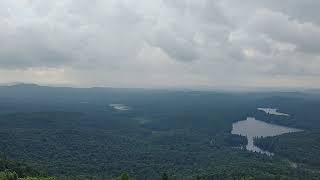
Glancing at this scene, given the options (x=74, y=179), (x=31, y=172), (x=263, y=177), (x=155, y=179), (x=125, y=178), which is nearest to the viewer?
(x=125, y=178)

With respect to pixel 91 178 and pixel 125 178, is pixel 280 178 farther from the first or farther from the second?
pixel 125 178

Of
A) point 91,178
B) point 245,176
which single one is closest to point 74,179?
point 91,178

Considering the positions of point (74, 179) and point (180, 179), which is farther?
point (180, 179)

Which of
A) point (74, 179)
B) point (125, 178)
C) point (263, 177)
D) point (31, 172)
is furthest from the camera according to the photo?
point (263, 177)

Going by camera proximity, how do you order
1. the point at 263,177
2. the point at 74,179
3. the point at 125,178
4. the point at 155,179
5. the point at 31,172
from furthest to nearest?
1. the point at 155,179
2. the point at 263,177
3. the point at 74,179
4. the point at 31,172
5. the point at 125,178

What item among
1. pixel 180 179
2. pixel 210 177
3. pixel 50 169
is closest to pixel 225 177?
pixel 210 177

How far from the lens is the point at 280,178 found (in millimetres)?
185750

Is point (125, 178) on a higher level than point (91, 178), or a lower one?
higher

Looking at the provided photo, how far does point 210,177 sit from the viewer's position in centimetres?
18650

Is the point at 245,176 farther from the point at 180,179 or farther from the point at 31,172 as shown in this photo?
the point at 31,172

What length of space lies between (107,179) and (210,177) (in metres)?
41.0

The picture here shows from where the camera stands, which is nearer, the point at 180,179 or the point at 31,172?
the point at 31,172

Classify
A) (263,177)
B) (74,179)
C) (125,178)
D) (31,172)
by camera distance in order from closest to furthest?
(125,178)
(31,172)
(74,179)
(263,177)

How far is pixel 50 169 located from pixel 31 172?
4803 centimetres
